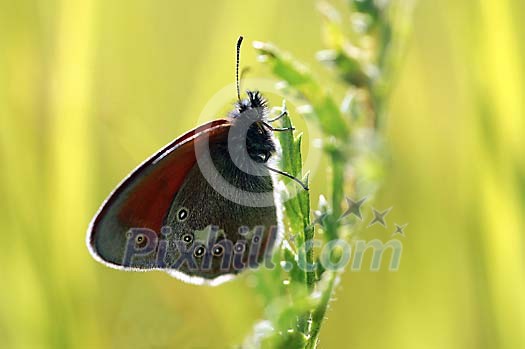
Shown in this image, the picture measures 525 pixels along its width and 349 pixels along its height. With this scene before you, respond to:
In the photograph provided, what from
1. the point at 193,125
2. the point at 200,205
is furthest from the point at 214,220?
the point at 193,125

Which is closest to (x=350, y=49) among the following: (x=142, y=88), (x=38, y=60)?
(x=142, y=88)

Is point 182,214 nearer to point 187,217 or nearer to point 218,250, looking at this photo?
point 187,217

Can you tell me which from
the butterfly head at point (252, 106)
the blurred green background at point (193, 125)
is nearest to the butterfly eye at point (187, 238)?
the blurred green background at point (193, 125)

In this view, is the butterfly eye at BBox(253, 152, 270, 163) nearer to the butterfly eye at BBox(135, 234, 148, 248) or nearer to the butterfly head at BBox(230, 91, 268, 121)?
the butterfly head at BBox(230, 91, 268, 121)

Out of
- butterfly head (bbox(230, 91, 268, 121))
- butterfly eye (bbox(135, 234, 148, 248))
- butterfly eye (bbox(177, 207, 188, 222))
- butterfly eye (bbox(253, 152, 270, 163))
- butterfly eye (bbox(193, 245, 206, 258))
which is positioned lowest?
butterfly eye (bbox(193, 245, 206, 258))

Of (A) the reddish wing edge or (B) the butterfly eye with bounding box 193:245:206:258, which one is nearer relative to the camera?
(A) the reddish wing edge

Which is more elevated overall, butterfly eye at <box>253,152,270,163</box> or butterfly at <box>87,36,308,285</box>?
butterfly eye at <box>253,152,270,163</box>

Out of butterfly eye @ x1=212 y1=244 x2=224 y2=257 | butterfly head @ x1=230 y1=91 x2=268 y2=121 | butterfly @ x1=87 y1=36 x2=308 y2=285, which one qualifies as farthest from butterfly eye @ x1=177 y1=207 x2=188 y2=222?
butterfly head @ x1=230 y1=91 x2=268 y2=121

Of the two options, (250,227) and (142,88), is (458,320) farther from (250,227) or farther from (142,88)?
(142,88)
